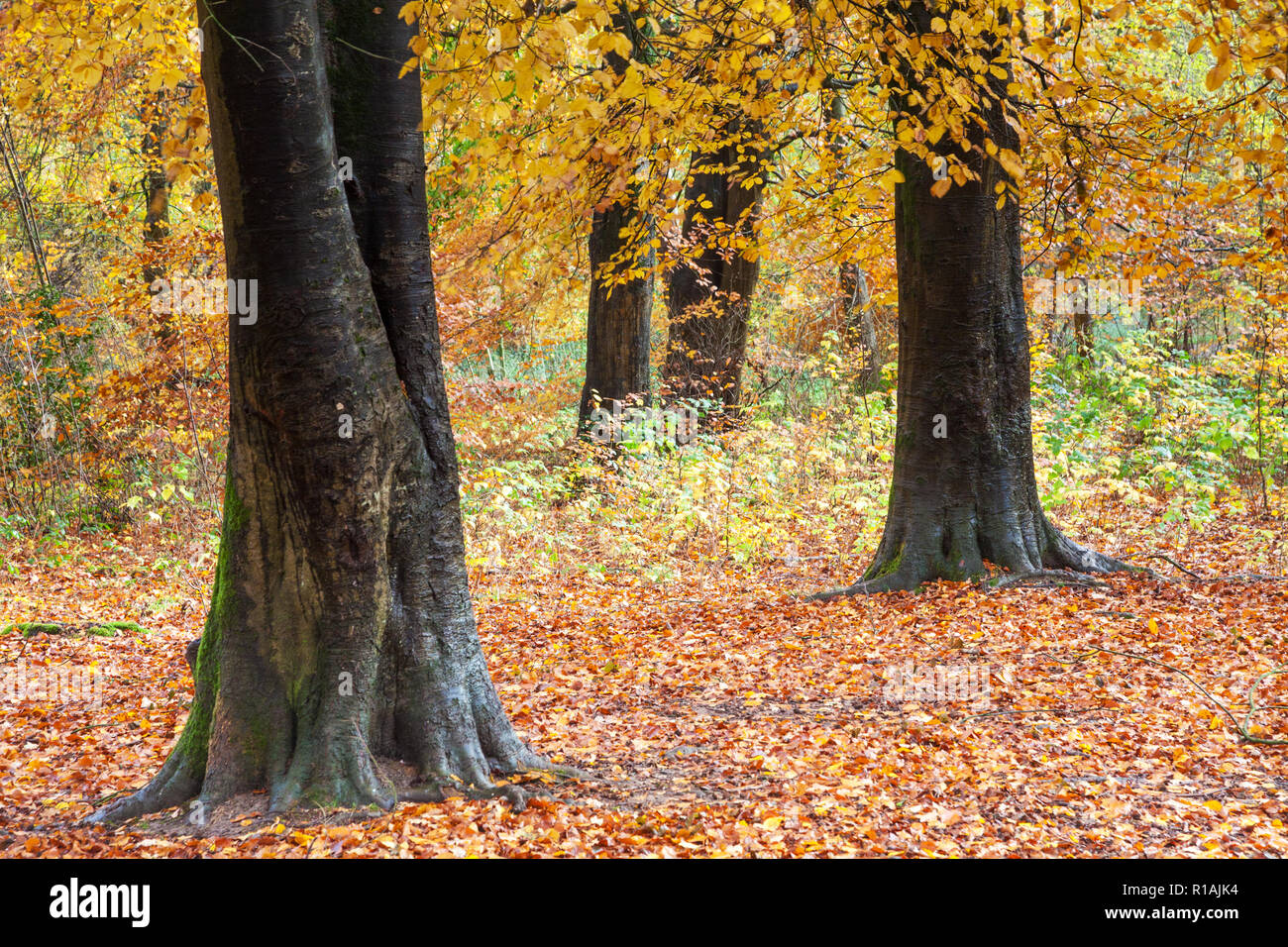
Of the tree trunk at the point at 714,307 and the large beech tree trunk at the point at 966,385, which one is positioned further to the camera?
the tree trunk at the point at 714,307

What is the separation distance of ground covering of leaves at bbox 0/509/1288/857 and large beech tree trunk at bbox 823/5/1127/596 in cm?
45

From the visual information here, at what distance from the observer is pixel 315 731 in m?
3.92

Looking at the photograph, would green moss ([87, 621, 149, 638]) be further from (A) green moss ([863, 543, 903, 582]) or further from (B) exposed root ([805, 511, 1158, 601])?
(A) green moss ([863, 543, 903, 582])

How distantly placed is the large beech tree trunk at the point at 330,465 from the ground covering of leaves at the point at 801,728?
1.07 ft

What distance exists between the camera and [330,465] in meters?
3.84

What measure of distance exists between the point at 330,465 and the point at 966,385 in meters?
5.43

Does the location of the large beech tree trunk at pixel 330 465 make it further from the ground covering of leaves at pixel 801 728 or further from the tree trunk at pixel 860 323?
the tree trunk at pixel 860 323

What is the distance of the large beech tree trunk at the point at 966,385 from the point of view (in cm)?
757

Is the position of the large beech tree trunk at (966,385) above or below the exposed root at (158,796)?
above

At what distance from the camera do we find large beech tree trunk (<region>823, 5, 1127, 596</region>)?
7566mm

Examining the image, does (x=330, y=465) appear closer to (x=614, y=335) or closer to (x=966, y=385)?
(x=966, y=385)

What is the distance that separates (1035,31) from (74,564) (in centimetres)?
1197

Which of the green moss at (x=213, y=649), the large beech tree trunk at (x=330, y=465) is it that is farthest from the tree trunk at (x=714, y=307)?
the green moss at (x=213, y=649)

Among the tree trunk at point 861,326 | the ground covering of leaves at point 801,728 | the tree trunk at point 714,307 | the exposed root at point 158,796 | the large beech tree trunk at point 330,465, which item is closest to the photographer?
the ground covering of leaves at point 801,728
